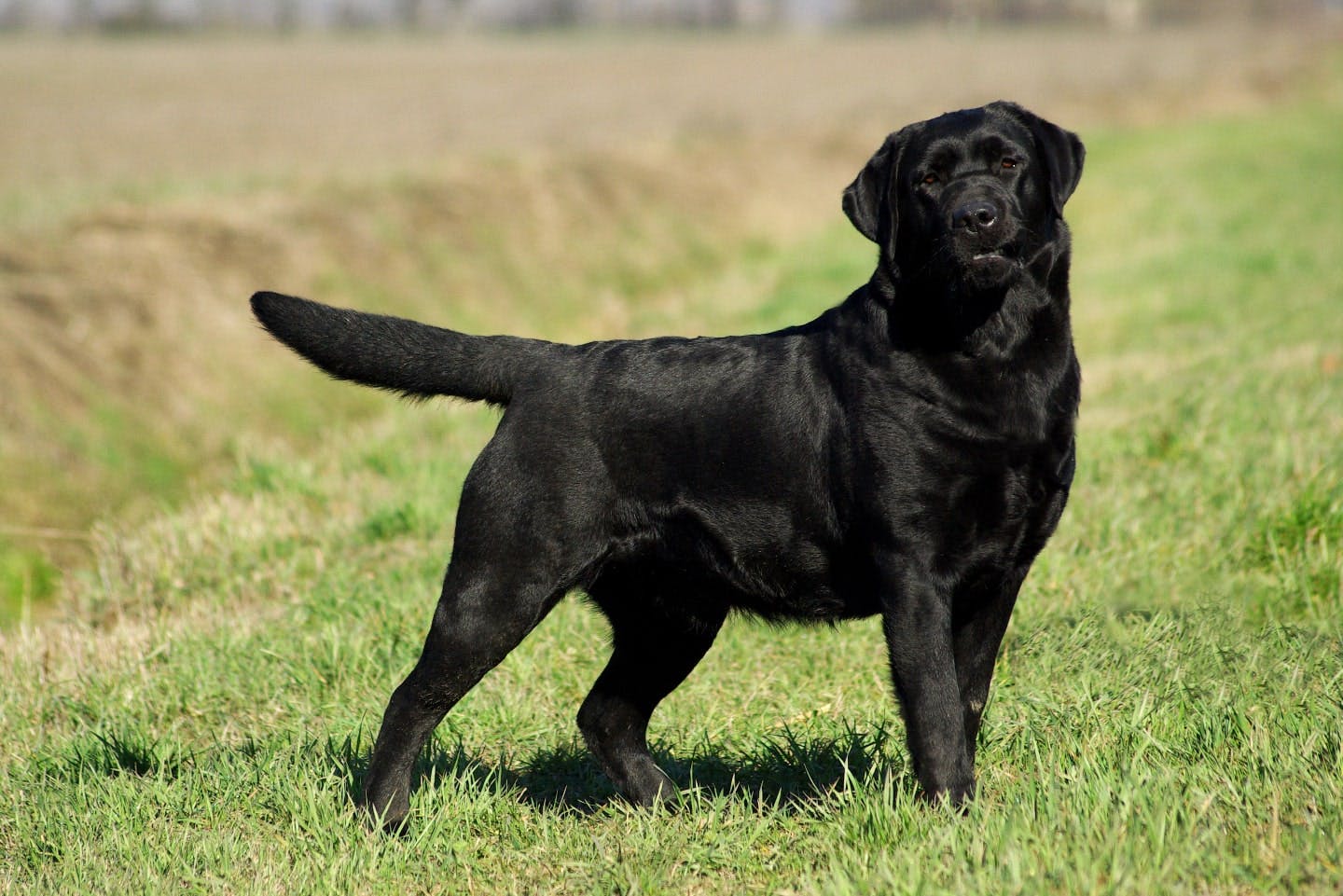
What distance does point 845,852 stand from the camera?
3391 mm

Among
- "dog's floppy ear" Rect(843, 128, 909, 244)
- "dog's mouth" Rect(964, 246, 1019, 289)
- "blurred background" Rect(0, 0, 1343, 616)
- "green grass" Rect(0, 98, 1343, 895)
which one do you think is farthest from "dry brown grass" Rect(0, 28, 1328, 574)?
"dog's mouth" Rect(964, 246, 1019, 289)

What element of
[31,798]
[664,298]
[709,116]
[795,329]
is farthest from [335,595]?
[709,116]

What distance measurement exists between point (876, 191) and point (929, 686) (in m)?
1.52

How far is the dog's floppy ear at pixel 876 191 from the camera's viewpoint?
13.2ft

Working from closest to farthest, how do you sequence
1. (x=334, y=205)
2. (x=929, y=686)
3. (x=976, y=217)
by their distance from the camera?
(x=929, y=686) < (x=976, y=217) < (x=334, y=205)

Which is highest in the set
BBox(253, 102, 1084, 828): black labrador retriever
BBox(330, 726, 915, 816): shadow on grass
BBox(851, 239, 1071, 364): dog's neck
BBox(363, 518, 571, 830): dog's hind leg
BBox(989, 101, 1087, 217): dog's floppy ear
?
BBox(989, 101, 1087, 217): dog's floppy ear

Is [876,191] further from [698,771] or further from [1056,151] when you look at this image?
[698,771]

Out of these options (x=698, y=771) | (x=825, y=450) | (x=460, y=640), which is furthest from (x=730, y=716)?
(x=825, y=450)

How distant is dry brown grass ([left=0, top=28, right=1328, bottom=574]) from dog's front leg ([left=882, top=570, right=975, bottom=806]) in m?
6.13

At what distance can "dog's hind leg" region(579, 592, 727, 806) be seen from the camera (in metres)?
4.32

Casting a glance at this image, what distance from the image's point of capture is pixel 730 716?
191 inches

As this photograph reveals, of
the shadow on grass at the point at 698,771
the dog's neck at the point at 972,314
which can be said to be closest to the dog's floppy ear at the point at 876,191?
the dog's neck at the point at 972,314

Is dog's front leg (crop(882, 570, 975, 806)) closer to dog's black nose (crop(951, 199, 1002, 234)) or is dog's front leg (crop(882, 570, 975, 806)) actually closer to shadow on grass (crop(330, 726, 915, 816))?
shadow on grass (crop(330, 726, 915, 816))

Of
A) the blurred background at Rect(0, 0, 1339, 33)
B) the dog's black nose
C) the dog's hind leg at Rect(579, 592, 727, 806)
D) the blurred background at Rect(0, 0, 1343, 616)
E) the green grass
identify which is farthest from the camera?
the blurred background at Rect(0, 0, 1339, 33)
